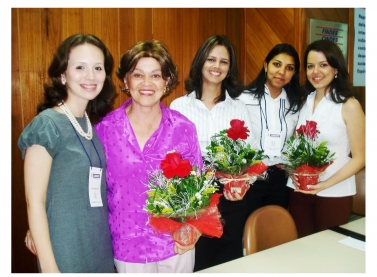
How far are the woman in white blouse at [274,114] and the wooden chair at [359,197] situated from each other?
0.53 meters

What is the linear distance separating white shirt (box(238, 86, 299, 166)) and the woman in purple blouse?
0.98 metres

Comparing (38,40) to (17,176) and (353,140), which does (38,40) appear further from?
(353,140)

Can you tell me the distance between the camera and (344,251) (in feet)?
5.03

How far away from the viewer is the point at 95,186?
149cm

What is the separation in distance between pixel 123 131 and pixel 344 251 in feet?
4.14

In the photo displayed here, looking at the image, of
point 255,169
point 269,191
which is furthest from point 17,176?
point 269,191

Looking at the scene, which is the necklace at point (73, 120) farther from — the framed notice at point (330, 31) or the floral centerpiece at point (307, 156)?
the framed notice at point (330, 31)

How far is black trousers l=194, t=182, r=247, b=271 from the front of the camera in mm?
2373

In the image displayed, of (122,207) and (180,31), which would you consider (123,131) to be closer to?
(122,207)

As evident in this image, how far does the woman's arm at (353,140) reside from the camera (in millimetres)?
2184

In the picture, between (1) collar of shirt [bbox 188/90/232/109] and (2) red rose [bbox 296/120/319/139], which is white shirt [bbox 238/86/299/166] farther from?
(2) red rose [bbox 296/120/319/139]

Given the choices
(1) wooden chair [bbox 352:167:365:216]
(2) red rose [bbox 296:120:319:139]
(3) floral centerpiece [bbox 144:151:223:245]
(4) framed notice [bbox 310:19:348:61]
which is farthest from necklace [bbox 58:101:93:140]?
(4) framed notice [bbox 310:19:348:61]
